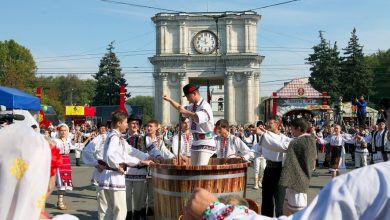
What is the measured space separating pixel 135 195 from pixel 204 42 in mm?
59673

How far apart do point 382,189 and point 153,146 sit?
26.6ft

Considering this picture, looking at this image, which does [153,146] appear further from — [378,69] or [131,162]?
[378,69]

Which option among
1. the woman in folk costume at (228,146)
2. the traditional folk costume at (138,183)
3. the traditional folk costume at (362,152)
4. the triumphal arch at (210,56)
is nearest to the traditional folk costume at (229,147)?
the woman in folk costume at (228,146)

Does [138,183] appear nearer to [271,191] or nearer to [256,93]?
[271,191]

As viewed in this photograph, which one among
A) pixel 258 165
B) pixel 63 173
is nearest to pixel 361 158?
pixel 258 165

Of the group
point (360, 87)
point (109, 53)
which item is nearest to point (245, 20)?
point (360, 87)

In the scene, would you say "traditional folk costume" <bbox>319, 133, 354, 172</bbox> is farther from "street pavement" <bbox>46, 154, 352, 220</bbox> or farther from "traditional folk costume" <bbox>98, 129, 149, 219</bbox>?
"traditional folk costume" <bbox>98, 129, 149, 219</bbox>

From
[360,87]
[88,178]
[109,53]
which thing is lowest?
[88,178]

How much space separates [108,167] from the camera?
26.0ft

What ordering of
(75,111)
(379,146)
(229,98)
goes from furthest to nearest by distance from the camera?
(229,98) → (75,111) → (379,146)

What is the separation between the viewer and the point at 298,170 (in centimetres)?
788

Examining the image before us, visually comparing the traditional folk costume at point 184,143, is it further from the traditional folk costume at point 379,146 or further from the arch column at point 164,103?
the arch column at point 164,103

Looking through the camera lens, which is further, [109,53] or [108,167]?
[109,53]

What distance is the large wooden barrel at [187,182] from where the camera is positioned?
6.63m
